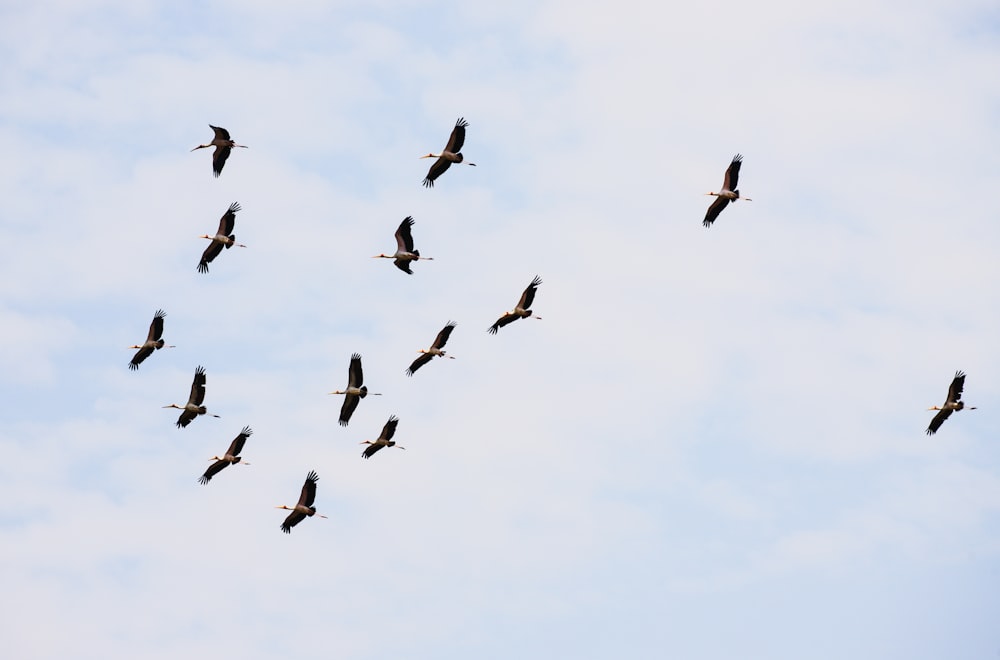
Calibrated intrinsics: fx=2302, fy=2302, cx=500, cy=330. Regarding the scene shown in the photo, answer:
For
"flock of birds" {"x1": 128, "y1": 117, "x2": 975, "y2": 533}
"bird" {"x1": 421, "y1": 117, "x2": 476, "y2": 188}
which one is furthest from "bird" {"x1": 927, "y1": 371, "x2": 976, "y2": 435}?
"bird" {"x1": 421, "y1": 117, "x2": 476, "y2": 188}

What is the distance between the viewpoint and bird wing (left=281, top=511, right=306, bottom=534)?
70.6 m

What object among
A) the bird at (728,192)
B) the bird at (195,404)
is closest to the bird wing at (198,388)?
the bird at (195,404)

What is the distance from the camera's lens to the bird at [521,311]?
6931cm

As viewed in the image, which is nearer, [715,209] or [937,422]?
[715,209]

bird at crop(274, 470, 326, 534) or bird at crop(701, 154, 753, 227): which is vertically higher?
bird at crop(701, 154, 753, 227)

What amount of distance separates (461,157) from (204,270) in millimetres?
8863

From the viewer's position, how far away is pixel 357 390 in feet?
232

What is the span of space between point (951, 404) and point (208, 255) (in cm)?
2356

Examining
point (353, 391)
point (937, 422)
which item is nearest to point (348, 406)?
point (353, 391)

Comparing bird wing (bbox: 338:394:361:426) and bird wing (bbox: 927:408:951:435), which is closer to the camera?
bird wing (bbox: 338:394:361:426)

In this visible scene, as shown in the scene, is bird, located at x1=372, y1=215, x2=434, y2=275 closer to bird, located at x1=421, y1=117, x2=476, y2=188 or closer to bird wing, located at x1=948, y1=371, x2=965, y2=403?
bird, located at x1=421, y1=117, x2=476, y2=188

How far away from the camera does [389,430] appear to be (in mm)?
72750

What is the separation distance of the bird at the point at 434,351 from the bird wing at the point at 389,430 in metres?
2.01

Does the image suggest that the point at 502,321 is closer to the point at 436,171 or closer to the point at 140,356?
the point at 436,171
